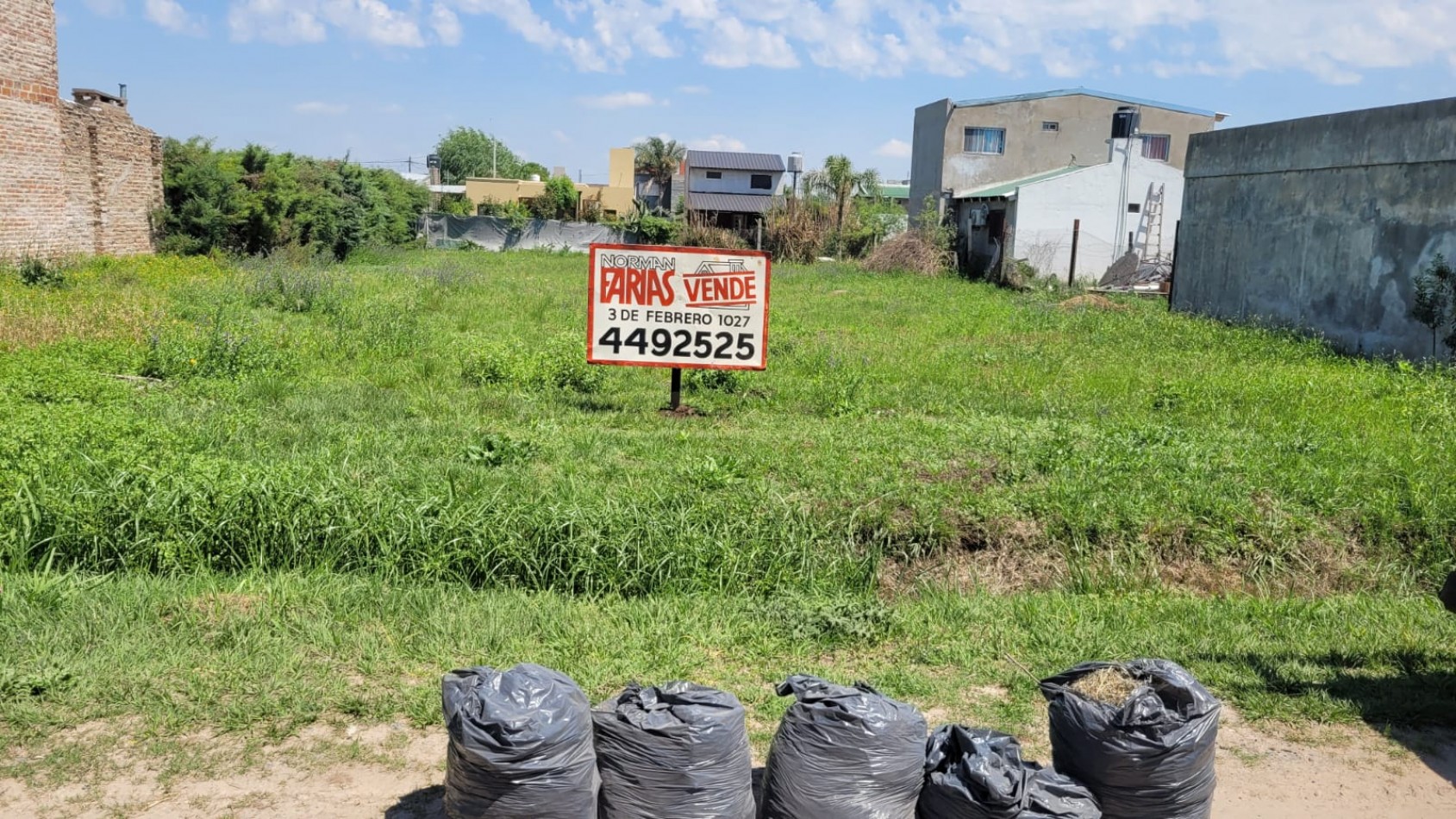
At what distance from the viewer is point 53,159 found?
66.6 feet

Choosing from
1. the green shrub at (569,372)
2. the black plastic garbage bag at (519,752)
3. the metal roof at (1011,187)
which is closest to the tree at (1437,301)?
the green shrub at (569,372)

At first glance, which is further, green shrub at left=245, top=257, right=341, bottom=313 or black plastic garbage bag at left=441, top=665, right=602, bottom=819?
green shrub at left=245, top=257, right=341, bottom=313

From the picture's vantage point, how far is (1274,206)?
18750mm

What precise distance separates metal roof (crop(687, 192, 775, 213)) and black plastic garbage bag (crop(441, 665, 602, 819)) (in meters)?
51.5

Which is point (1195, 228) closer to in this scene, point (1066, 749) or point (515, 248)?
point (1066, 749)

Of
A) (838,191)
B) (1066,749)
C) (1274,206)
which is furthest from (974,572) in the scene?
(838,191)

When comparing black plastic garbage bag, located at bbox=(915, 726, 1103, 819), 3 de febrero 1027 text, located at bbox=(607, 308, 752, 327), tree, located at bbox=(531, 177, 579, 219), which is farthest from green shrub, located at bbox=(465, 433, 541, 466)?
tree, located at bbox=(531, 177, 579, 219)

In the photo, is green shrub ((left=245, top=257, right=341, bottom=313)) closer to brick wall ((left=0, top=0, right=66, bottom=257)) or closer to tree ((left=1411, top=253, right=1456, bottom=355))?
brick wall ((left=0, top=0, right=66, bottom=257))

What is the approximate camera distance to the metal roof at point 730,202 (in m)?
54.5

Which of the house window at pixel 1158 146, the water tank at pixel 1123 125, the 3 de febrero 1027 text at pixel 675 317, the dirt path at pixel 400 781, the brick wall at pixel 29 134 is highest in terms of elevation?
the house window at pixel 1158 146

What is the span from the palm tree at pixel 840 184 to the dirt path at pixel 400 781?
32326 millimetres

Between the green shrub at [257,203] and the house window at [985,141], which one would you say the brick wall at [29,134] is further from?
the house window at [985,141]

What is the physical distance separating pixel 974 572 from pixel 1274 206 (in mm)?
14886

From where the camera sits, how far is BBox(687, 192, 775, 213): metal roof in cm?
5453
